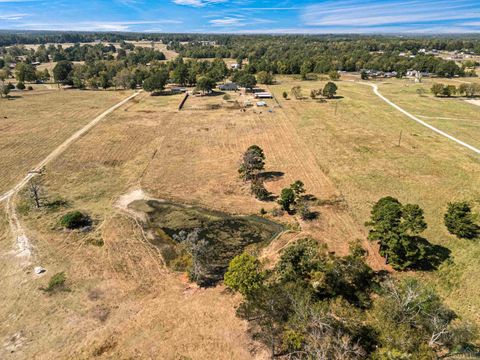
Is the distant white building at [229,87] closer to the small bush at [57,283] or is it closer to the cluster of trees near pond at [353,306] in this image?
the cluster of trees near pond at [353,306]

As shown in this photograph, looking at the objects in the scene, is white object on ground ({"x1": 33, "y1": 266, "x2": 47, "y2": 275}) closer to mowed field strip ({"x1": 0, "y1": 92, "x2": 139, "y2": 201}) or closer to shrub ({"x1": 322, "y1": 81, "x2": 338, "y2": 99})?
Result: mowed field strip ({"x1": 0, "y1": 92, "x2": 139, "y2": 201})

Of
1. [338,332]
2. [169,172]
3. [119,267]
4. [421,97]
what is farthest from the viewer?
[421,97]

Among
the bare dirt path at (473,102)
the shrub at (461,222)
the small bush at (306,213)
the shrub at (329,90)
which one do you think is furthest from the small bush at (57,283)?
the bare dirt path at (473,102)

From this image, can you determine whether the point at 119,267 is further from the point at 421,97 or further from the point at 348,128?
the point at 421,97

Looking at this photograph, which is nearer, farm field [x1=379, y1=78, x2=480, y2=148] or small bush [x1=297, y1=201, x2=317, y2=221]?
small bush [x1=297, y1=201, x2=317, y2=221]

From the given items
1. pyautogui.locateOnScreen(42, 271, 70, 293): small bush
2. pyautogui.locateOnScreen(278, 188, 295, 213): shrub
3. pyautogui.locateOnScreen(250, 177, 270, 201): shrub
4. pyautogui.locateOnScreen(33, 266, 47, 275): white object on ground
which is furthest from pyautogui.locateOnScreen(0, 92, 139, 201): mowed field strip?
pyautogui.locateOnScreen(278, 188, 295, 213): shrub

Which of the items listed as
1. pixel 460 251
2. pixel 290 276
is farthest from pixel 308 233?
pixel 460 251

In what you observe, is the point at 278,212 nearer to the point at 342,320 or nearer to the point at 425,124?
the point at 342,320
